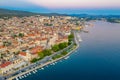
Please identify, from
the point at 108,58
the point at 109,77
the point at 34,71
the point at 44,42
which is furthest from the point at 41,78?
the point at 44,42

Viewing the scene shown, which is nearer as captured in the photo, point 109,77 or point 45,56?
point 109,77

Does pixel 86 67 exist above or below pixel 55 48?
below

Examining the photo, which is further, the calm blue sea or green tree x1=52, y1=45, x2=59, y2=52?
green tree x1=52, y1=45, x2=59, y2=52

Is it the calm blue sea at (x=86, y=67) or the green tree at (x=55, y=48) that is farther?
the green tree at (x=55, y=48)

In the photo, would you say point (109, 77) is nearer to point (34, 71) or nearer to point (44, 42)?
point (34, 71)

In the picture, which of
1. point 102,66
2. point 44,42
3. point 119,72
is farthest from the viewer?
point 44,42

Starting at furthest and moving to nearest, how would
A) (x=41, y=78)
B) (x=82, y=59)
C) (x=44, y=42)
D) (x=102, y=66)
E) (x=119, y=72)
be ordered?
(x=44, y=42) → (x=82, y=59) → (x=102, y=66) → (x=119, y=72) → (x=41, y=78)

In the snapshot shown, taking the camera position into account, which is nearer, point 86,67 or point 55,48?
point 86,67

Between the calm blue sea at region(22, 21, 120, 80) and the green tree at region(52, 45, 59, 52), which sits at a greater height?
the green tree at region(52, 45, 59, 52)

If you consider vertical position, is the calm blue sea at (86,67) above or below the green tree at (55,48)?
below

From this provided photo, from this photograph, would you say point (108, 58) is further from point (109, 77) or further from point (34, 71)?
point (34, 71)

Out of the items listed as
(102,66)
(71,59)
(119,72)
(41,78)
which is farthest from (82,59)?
(41,78)
